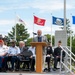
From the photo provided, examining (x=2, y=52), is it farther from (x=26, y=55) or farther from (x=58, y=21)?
(x=58, y=21)

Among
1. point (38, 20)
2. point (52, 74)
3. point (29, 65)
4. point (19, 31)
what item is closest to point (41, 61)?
point (52, 74)

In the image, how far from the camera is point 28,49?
528 inches

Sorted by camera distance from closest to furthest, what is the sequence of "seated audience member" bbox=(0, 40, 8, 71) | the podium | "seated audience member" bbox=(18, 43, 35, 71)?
the podium < "seated audience member" bbox=(0, 40, 8, 71) < "seated audience member" bbox=(18, 43, 35, 71)

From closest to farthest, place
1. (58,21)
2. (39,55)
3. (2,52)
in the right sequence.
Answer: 1. (39,55)
2. (2,52)
3. (58,21)

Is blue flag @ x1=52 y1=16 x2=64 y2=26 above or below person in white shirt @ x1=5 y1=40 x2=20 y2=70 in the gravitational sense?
above

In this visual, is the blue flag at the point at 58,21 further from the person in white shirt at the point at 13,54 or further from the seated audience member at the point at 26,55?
the person in white shirt at the point at 13,54

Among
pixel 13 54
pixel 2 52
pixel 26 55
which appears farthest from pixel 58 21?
pixel 2 52

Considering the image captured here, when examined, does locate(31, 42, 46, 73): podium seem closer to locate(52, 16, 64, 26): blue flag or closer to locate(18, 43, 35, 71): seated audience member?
locate(18, 43, 35, 71): seated audience member

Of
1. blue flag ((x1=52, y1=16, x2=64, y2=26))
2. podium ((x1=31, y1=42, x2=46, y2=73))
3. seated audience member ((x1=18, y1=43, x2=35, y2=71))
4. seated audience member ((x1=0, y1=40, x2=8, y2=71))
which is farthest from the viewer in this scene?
blue flag ((x1=52, y1=16, x2=64, y2=26))

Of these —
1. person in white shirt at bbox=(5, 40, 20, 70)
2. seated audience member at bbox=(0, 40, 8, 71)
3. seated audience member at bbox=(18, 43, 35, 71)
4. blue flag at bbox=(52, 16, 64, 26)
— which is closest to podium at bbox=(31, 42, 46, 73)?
seated audience member at bbox=(18, 43, 35, 71)

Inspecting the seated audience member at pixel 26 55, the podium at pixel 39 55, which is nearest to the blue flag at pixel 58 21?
the seated audience member at pixel 26 55

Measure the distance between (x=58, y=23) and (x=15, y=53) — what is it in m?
12.2

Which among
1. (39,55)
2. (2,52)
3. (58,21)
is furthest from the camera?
(58,21)

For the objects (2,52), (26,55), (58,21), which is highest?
(58,21)
